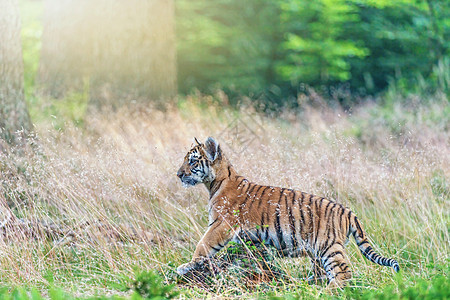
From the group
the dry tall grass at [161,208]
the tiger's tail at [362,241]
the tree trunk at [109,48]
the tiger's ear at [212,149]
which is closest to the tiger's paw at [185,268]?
the dry tall grass at [161,208]

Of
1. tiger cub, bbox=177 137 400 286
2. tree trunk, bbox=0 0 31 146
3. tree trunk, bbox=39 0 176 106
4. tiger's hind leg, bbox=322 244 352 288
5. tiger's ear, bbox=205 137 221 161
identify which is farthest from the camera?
tree trunk, bbox=39 0 176 106

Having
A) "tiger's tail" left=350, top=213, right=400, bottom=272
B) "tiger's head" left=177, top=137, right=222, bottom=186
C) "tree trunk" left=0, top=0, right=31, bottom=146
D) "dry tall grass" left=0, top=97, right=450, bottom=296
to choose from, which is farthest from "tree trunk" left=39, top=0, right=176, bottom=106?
"tiger's tail" left=350, top=213, right=400, bottom=272

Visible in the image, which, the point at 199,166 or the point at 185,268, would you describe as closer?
the point at 185,268

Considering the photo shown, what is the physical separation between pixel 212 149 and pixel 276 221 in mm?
878

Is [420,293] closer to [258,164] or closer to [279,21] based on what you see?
[258,164]

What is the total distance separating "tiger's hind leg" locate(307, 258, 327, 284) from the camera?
17.0 feet

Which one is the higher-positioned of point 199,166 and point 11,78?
point 11,78

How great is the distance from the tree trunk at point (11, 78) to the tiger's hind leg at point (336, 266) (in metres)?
4.63

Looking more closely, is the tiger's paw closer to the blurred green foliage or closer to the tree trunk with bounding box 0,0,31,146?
the tree trunk with bounding box 0,0,31,146

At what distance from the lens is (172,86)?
42.1ft

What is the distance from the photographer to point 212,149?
5.41m

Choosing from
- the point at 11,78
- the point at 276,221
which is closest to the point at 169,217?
Answer: the point at 276,221

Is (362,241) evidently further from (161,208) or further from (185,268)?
(161,208)

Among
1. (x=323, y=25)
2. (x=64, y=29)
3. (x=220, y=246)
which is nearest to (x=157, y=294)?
(x=220, y=246)
